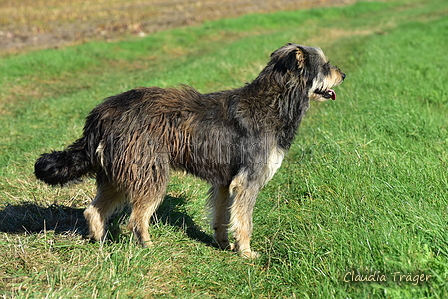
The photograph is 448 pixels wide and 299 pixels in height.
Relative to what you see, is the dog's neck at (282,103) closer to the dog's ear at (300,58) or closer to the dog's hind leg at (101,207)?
the dog's ear at (300,58)

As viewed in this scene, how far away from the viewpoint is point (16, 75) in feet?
38.0

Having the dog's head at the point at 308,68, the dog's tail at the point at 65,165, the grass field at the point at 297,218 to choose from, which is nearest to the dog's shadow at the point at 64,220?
the grass field at the point at 297,218

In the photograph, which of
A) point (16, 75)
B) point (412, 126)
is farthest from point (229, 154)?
point (16, 75)

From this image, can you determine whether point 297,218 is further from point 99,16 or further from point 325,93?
point 99,16

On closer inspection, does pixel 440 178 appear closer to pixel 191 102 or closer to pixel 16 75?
pixel 191 102

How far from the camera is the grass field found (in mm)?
3672

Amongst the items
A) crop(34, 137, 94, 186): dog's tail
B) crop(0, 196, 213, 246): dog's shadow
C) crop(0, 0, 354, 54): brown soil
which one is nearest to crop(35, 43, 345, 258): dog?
crop(34, 137, 94, 186): dog's tail

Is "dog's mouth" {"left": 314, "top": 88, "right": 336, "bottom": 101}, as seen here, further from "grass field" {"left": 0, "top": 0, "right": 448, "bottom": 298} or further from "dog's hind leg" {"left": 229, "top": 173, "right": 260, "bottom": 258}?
"dog's hind leg" {"left": 229, "top": 173, "right": 260, "bottom": 258}

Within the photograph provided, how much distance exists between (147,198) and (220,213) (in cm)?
89

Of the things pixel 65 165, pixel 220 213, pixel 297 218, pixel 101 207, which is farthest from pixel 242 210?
pixel 65 165

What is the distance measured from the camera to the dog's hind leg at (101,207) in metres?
4.54

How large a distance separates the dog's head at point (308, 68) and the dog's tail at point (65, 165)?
1916mm

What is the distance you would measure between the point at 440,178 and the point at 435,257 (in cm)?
136

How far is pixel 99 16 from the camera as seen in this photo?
2234 centimetres
